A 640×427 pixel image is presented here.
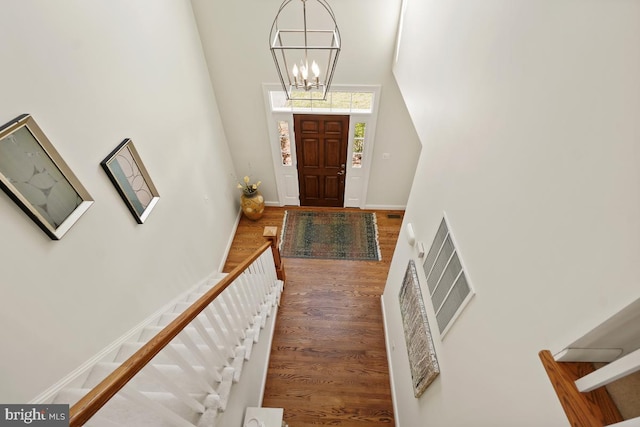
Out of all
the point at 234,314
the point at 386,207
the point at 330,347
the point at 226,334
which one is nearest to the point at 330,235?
the point at 386,207

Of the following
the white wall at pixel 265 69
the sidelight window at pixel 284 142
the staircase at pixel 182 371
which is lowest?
the staircase at pixel 182 371

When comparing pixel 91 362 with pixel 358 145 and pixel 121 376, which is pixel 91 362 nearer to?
pixel 121 376

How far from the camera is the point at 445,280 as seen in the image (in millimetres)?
1700

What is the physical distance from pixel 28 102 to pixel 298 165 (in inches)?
131

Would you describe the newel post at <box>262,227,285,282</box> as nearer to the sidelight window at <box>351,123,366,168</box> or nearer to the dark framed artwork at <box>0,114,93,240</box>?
the dark framed artwork at <box>0,114,93,240</box>

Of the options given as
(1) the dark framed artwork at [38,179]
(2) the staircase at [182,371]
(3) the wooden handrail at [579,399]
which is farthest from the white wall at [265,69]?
(3) the wooden handrail at [579,399]

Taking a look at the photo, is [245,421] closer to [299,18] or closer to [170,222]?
[170,222]

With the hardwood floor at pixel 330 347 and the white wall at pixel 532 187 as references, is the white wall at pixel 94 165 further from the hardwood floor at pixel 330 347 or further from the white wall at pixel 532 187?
the white wall at pixel 532 187

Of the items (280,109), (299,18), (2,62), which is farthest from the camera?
(280,109)

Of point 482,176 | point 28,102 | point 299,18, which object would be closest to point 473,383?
point 482,176

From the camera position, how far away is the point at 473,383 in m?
1.35

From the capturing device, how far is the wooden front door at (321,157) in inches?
160

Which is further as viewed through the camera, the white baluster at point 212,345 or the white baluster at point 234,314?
the white baluster at point 234,314
